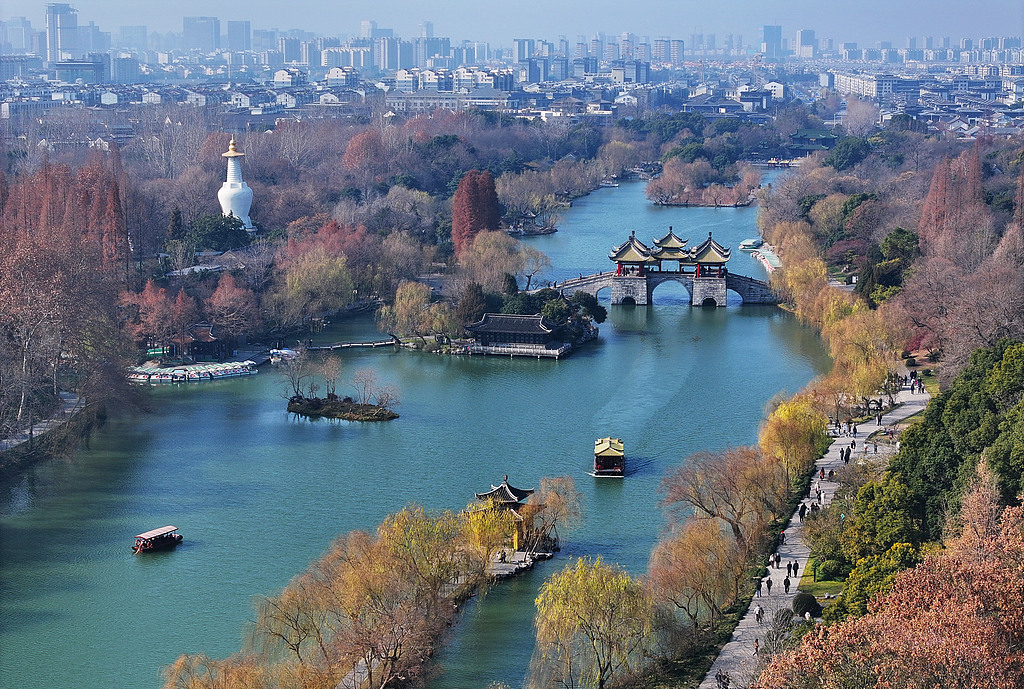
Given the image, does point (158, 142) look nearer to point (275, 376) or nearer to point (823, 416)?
point (275, 376)

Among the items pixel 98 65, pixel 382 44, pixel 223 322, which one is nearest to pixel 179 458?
pixel 223 322

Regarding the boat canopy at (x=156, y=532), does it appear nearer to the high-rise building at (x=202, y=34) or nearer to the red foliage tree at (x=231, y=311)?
the red foliage tree at (x=231, y=311)

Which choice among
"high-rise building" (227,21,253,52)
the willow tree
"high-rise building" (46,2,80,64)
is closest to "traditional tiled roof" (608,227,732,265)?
the willow tree

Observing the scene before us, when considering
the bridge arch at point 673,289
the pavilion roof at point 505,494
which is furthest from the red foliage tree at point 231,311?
the pavilion roof at point 505,494

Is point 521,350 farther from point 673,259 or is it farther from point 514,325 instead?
point 673,259

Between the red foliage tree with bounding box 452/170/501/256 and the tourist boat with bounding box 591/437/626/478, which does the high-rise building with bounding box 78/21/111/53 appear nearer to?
the red foliage tree with bounding box 452/170/501/256

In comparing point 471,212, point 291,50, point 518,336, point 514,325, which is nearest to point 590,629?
point 518,336
